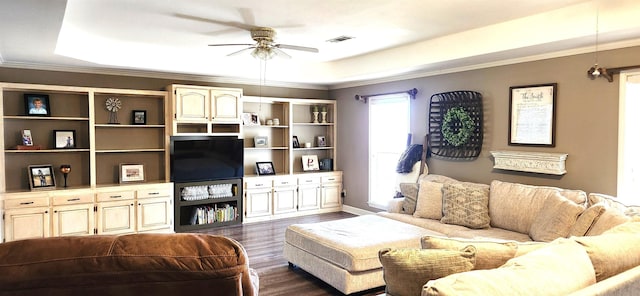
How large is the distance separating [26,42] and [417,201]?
4277mm

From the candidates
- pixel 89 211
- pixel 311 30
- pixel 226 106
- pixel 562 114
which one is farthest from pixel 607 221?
pixel 89 211

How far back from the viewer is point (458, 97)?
16.9 ft

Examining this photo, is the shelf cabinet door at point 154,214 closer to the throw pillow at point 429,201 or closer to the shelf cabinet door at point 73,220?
the shelf cabinet door at point 73,220

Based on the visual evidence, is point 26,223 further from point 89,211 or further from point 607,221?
point 607,221

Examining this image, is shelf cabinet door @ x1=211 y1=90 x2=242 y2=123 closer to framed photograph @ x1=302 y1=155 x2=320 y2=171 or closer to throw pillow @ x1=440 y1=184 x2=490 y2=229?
framed photograph @ x1=302 y1=155 x2=320 y2=171

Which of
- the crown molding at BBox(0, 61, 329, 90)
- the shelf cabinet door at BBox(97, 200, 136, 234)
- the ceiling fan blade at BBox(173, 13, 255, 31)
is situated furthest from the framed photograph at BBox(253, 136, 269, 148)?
the ceiling fan blade at BBox(173, 13, 255, 31)

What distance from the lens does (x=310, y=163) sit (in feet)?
24.0

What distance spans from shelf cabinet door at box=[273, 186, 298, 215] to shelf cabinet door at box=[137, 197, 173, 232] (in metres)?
1.60

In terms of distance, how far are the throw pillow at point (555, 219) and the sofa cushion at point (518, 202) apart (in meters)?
0.13

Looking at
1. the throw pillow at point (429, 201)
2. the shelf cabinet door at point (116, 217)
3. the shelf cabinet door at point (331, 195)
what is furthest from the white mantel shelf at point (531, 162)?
the shelf cabinet door at point (116, 217)

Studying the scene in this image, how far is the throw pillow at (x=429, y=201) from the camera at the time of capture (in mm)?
4629

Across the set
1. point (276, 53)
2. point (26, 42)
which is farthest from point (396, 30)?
point (26, 42)

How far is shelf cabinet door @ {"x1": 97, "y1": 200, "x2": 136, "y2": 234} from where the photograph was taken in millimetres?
5281

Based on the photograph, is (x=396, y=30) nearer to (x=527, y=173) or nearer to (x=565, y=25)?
(x=565, y=25)
